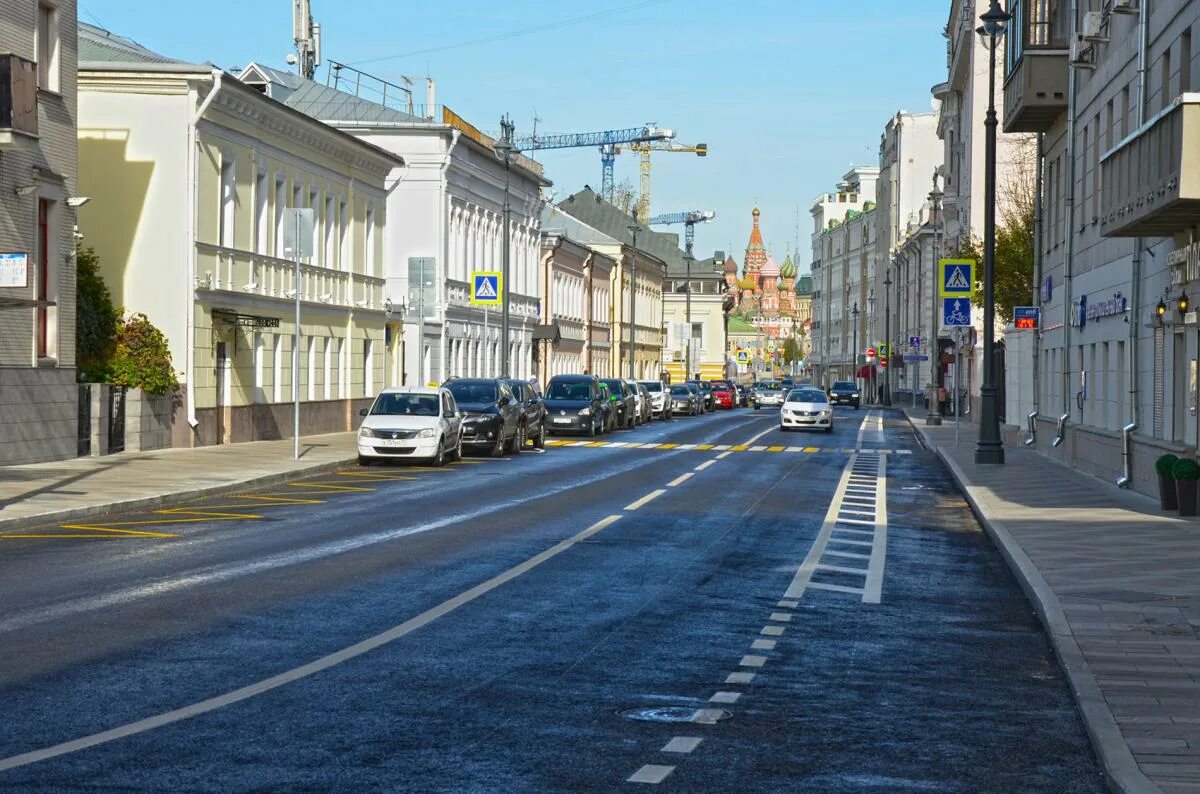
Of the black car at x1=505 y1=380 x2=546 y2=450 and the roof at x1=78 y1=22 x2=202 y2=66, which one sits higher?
the roof at x1=78 y1=22 x2=202 y2=66

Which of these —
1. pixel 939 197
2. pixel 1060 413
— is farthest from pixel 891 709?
pixel 939 197

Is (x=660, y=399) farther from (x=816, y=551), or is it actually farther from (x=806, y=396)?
(x=816, y=551)

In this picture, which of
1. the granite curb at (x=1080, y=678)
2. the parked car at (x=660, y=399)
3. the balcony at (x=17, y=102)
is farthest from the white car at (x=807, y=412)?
the granite curb at (x=1080, y=678)

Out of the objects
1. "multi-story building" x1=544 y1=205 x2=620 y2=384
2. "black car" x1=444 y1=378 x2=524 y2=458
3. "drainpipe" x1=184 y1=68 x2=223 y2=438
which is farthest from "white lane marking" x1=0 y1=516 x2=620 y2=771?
"multi-story building" x1=544 y1=205 x2=620 y2=384

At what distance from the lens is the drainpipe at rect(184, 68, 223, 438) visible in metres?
36.9

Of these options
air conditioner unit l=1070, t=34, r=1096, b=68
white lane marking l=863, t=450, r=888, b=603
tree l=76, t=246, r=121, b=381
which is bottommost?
white lane marking l=863, t=450, r=888, b=603

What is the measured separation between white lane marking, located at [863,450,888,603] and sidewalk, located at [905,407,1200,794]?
4.04 feet

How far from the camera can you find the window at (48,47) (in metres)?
30.6

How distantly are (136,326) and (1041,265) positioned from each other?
71.0 feet

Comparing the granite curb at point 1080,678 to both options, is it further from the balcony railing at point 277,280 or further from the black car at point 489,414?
the balcony railing at point 277,280

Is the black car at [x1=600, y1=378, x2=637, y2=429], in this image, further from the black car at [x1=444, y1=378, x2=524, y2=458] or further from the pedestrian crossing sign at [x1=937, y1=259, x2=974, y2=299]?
the pedestrian crossing sign at [x1=937, y1=259, x2=974, y2=299]

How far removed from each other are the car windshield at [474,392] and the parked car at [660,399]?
3591 centimetres

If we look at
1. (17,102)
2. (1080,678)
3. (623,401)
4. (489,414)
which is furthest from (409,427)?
(623,401)

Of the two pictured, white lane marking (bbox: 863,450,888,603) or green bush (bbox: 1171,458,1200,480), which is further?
green bush (bbox: 1171,458,1200,480)
